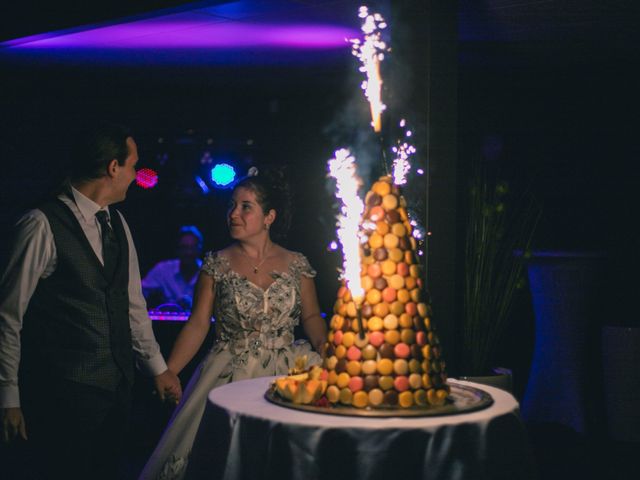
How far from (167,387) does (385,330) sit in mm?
1476

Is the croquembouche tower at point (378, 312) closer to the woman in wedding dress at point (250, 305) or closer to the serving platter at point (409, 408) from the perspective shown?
the serving platter at point (409, 408)

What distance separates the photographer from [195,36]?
6.55m

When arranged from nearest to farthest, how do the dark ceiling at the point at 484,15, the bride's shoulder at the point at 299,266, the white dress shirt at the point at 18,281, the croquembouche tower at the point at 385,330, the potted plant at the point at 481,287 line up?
Result: the croquembouche tower at the point at 385,330
the white dress shirt at the point at 18,281
the bride's shoulder at the point at 299,266
the potted plant at the point at 481,287
the dark ceiling at the point at 484,15

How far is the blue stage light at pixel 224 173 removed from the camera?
9.63m

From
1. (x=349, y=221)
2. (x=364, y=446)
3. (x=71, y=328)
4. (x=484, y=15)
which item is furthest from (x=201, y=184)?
(x=364, y=446)

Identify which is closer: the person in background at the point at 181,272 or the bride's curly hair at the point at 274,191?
the bride's curly hair at the point at 274,191

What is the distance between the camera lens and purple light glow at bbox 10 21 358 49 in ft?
20.0

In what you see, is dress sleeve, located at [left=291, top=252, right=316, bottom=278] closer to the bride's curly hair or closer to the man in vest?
the bride's curly hair

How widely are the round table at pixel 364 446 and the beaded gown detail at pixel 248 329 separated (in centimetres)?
164

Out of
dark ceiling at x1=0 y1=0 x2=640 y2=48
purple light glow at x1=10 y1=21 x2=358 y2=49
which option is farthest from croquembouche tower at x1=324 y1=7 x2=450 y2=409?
→ purple light glow at x1=10 y1=21 x2=358 y2=49

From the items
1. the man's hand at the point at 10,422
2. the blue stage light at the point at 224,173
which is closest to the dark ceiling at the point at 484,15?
the man's hand at the point at 10,422

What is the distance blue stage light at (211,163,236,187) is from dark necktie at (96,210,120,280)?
249 inches

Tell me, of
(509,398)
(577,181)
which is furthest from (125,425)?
(577,181)

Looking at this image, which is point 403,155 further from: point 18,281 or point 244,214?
point 18,281
